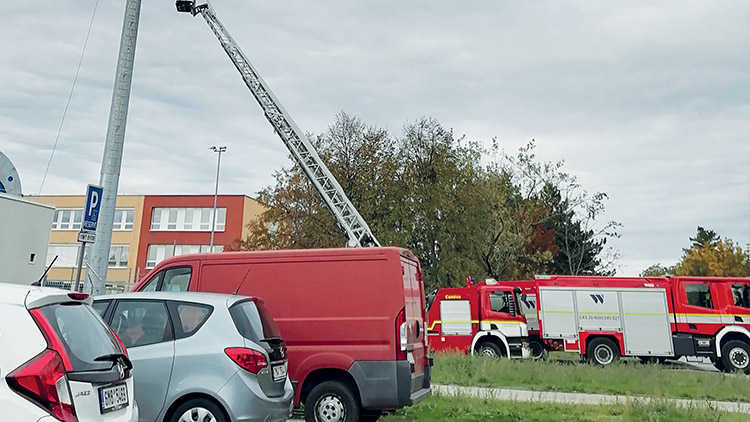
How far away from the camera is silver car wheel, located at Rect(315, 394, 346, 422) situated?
23.9 feet

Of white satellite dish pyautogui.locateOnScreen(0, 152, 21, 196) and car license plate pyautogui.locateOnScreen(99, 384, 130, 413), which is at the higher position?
white satellite dish pyautogui.locateOnScreen(0, 152, 21, 196)

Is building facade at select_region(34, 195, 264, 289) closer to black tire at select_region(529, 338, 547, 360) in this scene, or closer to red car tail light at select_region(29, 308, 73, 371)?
black tire at select_region(529, 338, 547, 360)

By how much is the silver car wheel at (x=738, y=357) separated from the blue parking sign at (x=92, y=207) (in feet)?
59.5

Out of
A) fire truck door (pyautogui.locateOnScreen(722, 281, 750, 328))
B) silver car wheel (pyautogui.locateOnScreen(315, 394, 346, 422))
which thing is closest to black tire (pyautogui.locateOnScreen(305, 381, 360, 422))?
silver car wheel (pyautogui.locateOnScreen(315, 394, 346, 422))

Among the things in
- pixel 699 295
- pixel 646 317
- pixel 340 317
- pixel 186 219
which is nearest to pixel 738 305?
pixel 699 295

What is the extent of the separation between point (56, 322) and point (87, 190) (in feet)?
17.9

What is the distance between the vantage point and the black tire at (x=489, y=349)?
18172mm

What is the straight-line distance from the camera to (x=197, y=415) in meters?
5.64

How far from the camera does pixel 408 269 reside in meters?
8.12

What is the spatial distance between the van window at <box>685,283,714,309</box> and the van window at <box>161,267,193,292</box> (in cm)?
1665

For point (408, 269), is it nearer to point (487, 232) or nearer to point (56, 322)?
point (56, 322)

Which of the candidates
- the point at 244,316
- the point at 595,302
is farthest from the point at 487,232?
the point at 244,316

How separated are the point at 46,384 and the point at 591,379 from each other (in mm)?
12525

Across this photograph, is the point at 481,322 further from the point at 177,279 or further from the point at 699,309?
the point at 177,279
